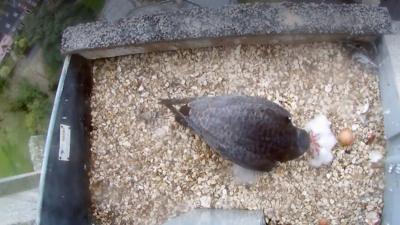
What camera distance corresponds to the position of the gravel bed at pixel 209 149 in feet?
9.20

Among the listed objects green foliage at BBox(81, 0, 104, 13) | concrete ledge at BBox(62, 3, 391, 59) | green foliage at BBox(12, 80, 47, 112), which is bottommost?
concrete ledge at BBox(62, 3, 391, 59)

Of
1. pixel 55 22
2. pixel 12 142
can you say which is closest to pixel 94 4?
pixel 55 22

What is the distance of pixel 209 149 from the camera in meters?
2.87

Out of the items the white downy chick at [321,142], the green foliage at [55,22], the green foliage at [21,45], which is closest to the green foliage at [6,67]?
the green foliage at [21,45]

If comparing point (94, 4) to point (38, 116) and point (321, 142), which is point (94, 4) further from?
point (321, 142)

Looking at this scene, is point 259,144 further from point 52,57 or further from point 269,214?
point 52,57

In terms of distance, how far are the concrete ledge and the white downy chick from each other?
1.38ft

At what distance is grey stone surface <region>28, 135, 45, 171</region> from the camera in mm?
4901

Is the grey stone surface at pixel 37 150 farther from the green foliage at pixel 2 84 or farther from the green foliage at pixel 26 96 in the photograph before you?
the green foliage at pixel 2 84

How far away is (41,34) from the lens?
565cm

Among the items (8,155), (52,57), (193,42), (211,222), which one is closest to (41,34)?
(52,57)

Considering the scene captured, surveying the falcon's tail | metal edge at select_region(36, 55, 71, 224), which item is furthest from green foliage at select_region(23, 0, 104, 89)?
the falcon's tail

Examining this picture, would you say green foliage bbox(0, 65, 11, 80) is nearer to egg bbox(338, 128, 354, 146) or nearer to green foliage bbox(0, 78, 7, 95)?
green foliage bbox(0, 78, 7, 95)

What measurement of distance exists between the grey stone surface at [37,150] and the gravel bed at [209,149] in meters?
2.02
